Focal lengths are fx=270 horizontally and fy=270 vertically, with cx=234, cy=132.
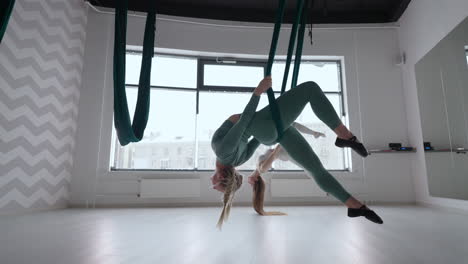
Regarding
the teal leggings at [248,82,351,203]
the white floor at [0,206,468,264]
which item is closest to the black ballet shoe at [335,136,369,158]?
the teal leggings at [248,82,351,203]

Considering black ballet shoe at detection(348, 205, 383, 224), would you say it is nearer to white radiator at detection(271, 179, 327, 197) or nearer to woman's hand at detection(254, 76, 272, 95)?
woman's hand at detection(254, 76, 272, 95)

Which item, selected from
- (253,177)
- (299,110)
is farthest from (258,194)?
(299,110)

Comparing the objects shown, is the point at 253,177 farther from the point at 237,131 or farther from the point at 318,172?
the point at 237,131

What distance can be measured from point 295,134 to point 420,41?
11.2 ft

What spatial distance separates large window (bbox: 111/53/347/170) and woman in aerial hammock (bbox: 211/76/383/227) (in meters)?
2.59

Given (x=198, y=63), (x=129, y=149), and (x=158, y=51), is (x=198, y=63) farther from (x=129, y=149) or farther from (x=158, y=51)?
(x=129, y=149)

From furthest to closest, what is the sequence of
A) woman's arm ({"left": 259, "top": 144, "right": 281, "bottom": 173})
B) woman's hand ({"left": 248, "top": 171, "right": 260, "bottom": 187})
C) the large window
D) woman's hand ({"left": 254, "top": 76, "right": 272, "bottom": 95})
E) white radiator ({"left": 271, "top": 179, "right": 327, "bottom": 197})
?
1. the large window
2. white radiator ({"left": 271, "top": 179, "right": 327, "bottom": 197})
3. woman's hand ({"left": 248, "top": 171, "right": 260, "bottom": 187})
4. woman's arm ({"left": 259, "top": 144, "right": 281, "bottom": 173})
5. woman's hand ({"left": 254, "top": 76, "right": 272, "bottom": 95})

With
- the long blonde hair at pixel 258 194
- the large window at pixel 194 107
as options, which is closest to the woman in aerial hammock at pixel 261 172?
the long blonde hair at pixel 258 194

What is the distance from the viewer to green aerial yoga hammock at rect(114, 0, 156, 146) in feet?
6.01

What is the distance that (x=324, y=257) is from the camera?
4.46ft

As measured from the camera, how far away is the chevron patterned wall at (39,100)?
Result: 292 centimetres

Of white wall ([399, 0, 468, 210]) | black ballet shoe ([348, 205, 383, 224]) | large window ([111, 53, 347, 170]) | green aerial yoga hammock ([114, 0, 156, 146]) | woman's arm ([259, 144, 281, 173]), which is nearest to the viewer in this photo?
black ballet shoe ([348, 205, 383, 224])

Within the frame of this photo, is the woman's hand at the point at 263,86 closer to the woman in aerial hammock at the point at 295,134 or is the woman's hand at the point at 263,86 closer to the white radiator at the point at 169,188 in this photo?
the woman in aerial hammock at the point at 295,134

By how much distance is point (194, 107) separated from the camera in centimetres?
438
